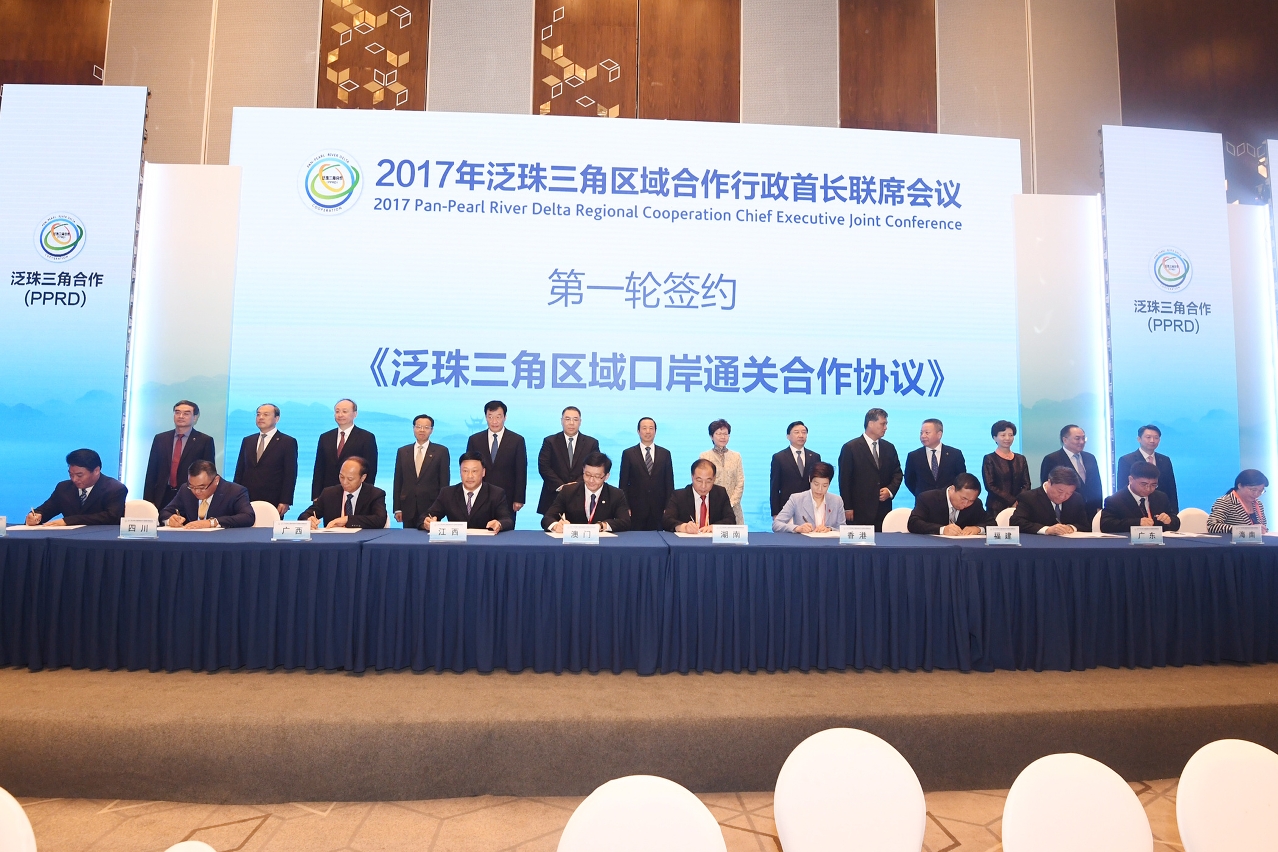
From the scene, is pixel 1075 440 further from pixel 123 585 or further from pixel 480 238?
pixel 123 585

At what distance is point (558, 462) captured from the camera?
4055mm

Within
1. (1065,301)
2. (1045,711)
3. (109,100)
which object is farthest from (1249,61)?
(109,100)

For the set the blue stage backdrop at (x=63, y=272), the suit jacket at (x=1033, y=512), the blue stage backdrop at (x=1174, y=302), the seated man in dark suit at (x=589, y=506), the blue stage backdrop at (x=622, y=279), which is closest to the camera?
the seated man in dark suit at (x=589, y=506)

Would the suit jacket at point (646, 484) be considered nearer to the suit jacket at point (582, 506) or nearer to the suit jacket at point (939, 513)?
the suit jacket at point (582, 506)

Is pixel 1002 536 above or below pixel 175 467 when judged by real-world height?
below

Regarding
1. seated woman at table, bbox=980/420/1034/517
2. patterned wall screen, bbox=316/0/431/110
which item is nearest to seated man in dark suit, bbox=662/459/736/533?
seated woman at table, bbox=980/420/1034/517

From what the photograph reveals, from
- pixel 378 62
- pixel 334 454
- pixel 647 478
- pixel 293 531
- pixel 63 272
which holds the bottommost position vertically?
pixel 293 531

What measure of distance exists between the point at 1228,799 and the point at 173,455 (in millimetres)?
4899

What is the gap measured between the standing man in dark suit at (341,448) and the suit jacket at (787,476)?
8.13ft

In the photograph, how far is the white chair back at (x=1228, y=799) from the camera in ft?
3.66

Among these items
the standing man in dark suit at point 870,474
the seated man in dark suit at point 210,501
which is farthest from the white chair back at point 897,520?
the seated man in dark suit at point 210,501

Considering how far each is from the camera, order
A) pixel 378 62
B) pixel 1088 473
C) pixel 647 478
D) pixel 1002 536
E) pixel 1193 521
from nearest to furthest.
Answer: pixel 1002 536
pixel 1193 521
pixel 647 478
pixel 1088 473
pixel 378 62

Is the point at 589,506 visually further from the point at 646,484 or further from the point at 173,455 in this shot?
the point at 173,455

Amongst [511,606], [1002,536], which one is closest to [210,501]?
[511,606]
